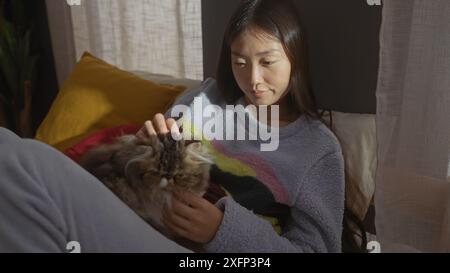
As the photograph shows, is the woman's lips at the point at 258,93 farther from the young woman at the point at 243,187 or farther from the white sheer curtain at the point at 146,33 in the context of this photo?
the white sheer curtain at the point at 146,33

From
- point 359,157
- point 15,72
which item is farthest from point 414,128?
point 15,72

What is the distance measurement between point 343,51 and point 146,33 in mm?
519

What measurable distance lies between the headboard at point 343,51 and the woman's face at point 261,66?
8 centimetres

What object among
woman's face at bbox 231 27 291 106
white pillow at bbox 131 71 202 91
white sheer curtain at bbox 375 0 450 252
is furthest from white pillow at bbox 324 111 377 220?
white pillow at bbox 131 71 202 91

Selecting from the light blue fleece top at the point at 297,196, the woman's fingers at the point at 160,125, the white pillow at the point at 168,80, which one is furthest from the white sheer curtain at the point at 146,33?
the light blue fleece top at the point at 297,196

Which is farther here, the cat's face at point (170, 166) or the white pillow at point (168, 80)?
the white pillow at point (168, 80)

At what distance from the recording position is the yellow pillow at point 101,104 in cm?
100

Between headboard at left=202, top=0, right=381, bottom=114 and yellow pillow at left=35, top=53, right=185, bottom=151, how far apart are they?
339 mm

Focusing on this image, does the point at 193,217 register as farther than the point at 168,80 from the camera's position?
No

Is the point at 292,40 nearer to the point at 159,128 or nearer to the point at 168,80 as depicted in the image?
the point at 159,128

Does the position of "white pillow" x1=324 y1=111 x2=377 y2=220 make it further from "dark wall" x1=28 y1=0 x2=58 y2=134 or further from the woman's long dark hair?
"dark wall" x1=28 y1=0 x2=58 y2=134

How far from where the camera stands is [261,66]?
0.75 m

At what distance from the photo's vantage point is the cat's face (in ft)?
2.47

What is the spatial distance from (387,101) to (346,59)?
0.33ft
